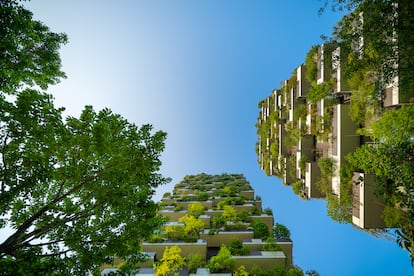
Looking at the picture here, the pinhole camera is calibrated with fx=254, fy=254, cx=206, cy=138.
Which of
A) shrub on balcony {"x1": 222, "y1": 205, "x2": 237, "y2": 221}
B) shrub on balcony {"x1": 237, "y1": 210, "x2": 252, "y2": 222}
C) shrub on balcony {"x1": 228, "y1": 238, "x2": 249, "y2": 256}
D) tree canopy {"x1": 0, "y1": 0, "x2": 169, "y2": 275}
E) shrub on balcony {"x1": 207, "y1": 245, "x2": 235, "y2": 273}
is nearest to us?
tree canopy {"x1": 0, "y1": 0, "x2": 169, "y2": 275}

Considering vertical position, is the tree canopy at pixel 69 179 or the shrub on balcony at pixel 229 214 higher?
the tree canopy at pixel 69 179

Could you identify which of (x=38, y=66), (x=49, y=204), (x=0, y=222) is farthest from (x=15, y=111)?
(x=38, y=66)

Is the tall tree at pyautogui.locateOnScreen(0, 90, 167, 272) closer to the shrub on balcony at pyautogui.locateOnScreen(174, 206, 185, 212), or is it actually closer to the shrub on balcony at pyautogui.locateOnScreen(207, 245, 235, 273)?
the shrub on balcony at pyautogui.locateOnScreen(207, 245, 235, 273)

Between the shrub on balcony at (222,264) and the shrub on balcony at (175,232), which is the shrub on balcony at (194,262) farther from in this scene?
the shrub on balcony at (175,232)

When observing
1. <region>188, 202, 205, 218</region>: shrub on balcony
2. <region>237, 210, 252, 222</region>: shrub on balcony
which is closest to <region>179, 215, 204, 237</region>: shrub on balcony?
<region>188, 202, 205, 218</region>: shrub on balcony

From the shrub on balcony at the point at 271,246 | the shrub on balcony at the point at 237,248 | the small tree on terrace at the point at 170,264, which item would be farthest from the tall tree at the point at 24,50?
the shrub on balcony at the point at 271,246

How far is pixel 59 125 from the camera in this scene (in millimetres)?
8172

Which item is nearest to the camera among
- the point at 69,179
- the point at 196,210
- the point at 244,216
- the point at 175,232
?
the point at 69,179

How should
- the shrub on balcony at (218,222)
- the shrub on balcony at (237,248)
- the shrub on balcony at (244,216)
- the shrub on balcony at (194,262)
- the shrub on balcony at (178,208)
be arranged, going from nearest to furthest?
the shrub on balcony at (194,262) < the shrub on balcony at (237,248) < the shrub on balcony at (218,222) < the shrub on balcony at (244,216) < the shrub on balcony at (178,208)

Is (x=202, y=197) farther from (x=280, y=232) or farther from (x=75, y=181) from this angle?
(x=75, y=181)

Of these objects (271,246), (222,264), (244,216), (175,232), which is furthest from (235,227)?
(222,264)

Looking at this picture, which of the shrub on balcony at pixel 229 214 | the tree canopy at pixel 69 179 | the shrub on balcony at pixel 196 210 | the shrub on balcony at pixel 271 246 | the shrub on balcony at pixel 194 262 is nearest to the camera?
the tree canopy at pixel 69 179

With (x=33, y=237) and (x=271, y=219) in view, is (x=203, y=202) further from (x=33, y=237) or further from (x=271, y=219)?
(x=33, y=237)

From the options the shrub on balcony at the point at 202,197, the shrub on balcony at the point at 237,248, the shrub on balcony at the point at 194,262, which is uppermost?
the shrub on balcony at the point at 202,197
